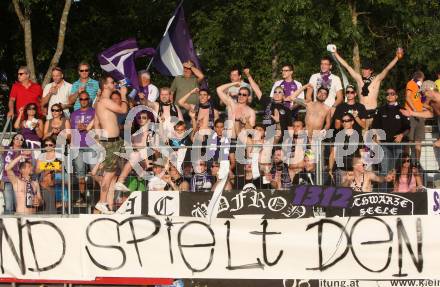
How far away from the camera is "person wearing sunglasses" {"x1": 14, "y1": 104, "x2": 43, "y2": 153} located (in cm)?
1594

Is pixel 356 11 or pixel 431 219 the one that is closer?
pixel 431 219

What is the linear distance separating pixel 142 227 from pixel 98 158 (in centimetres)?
121

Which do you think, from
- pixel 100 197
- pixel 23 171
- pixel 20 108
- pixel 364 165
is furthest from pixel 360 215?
pixel 20 108

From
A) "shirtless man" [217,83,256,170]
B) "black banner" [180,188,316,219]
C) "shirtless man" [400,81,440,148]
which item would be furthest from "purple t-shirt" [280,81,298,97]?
"black banner" [180,188,316,219]

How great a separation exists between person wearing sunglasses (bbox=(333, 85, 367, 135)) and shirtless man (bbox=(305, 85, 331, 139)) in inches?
12.2

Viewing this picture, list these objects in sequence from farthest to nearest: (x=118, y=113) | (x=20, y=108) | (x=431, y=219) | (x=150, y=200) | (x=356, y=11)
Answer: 1. (x=356, y=11)
2. (x=20, y=108)
3. (x=118, y=113)
4. (x=150, y=200)
5. (x=431, y=219)

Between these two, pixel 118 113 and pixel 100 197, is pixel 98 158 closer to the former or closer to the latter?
pixel 100 197

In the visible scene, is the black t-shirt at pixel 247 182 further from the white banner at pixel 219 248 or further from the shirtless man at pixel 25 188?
the shirtless man at pixel 25 188

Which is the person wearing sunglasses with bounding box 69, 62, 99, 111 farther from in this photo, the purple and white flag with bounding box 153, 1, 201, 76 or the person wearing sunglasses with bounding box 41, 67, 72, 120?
the purple and white flag with bounding box 153, 1, 201, 76

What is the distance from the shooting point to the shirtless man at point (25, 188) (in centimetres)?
1404

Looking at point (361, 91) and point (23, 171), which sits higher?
point (361, 91)

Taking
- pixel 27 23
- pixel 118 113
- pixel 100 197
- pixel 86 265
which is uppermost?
pixel 27 23

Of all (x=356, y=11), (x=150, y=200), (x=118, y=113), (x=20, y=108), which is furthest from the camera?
(x=356, y=11)

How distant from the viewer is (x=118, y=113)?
15688 mm
